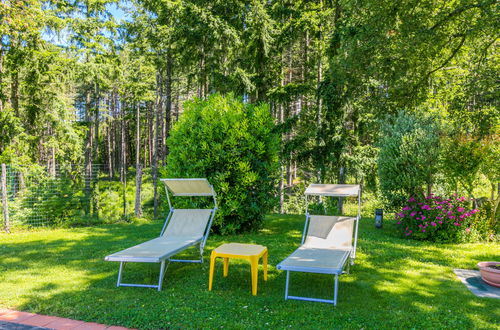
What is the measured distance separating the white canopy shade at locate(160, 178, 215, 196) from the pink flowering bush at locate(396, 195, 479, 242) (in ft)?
15.1

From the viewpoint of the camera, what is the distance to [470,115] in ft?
23.2

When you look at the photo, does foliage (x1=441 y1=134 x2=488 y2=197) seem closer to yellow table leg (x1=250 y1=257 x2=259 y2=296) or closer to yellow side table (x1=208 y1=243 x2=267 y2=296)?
yellow side table (x1=208 y1=243 x2=267 y2=296)

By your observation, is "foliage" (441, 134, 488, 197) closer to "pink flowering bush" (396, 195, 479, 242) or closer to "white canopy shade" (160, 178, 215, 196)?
"pink flowering bush" (396, 195, 479, 242)

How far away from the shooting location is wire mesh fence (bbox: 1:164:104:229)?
28.6 ft

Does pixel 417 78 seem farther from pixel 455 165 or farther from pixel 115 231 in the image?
pixel 115 231

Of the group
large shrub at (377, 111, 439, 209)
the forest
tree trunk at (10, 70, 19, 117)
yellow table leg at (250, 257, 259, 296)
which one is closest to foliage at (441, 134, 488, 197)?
the forest

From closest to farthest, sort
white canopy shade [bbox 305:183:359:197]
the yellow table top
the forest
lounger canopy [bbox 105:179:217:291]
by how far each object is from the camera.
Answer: the yellow table top
lounger canopy [bbox 105:179:217:291]
white canopy shade [bbox 305:183:359:197]
the forest

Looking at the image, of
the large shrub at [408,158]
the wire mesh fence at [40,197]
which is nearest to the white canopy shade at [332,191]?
the large shrub at [408,158]

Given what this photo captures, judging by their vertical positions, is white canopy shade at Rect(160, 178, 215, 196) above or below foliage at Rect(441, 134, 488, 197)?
below

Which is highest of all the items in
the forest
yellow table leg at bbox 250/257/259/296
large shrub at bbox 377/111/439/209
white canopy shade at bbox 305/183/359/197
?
the forest

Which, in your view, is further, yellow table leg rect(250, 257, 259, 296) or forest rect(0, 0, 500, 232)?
forest rect(0, 0, 500, 232)

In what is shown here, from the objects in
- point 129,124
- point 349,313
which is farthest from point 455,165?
point 129,124

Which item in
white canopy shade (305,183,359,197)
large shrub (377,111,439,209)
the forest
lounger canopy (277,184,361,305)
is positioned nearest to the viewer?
lounger canopy (277,184,361,305)

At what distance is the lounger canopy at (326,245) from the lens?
385 centimetres
